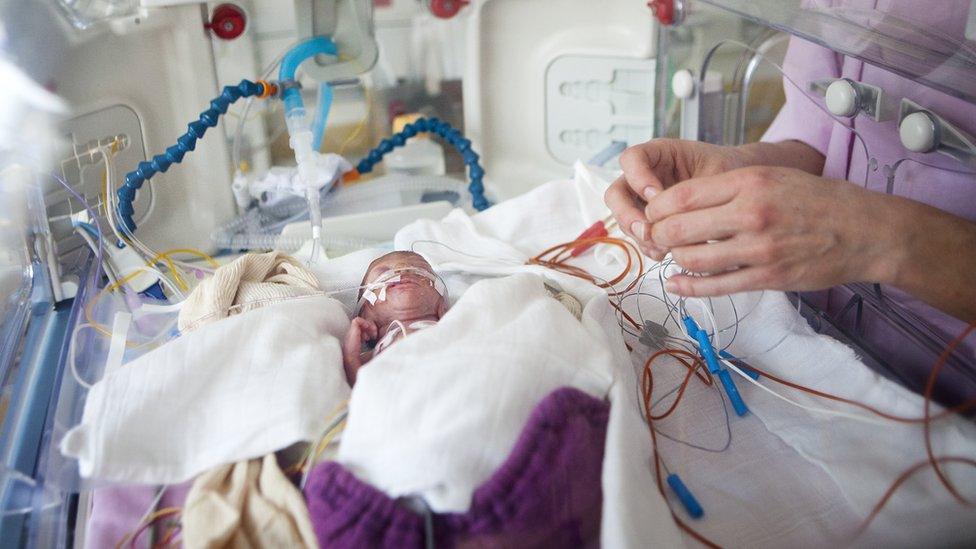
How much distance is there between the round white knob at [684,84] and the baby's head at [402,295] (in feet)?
2.38

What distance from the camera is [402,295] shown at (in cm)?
119

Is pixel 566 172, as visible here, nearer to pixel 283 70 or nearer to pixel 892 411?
pixel 283 70

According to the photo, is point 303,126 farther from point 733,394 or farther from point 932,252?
point 932,252

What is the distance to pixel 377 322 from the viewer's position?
4.05 ft

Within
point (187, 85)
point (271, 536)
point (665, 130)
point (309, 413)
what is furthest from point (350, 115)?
point (271, 536)

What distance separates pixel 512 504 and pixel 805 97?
3.12ft

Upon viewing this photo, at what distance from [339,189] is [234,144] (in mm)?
257

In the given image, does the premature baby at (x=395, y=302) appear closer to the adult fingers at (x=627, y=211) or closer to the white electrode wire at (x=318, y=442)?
the white electrode wire at (x=318, y=442)

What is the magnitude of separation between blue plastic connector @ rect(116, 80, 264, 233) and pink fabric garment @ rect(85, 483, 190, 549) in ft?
2.13

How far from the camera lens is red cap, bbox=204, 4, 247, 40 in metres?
1.65

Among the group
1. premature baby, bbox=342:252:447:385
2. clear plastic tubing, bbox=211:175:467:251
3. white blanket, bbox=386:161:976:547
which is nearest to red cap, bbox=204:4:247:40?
clear plastic tubing, bbox=211:175:467:251

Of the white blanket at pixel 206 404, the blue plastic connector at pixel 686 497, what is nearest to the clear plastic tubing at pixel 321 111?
the white blanket at pixel 206 404

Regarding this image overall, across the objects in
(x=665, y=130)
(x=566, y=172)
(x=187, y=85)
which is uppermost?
(x=187, y=85)

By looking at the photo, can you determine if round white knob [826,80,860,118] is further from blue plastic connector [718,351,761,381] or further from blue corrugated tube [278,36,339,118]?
blue corrugated tube [278,36,339,118]
